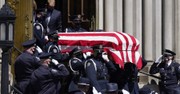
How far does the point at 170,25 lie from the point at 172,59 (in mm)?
1253

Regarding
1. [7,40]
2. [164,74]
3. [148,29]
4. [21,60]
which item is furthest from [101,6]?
[7,40]

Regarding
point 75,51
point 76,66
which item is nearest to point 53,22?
point 75,51

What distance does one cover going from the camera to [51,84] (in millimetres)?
12305

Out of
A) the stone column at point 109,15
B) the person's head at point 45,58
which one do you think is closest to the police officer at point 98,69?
the person's head at point 45,58

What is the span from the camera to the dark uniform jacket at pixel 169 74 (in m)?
16.0

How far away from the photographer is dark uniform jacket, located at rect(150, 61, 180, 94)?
1595cm

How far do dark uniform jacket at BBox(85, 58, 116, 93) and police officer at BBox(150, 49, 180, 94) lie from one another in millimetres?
2555

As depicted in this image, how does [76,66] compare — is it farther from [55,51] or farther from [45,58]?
[45,58]

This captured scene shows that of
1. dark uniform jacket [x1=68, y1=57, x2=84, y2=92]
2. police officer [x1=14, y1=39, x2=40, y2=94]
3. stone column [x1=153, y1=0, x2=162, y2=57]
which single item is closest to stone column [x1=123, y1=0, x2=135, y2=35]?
stone column [x1=153, y1=0, x2=162, y2=57]

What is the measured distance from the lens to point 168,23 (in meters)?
17.0

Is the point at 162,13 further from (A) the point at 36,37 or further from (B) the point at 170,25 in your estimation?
(A) the point at 36,37

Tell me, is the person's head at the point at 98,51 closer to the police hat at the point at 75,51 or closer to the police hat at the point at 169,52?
the police hat at the point at 75,51

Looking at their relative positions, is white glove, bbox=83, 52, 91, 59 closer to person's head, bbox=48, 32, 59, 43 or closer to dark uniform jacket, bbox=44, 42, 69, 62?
dark uniform jacket, bbox=44, 42, 69, 62

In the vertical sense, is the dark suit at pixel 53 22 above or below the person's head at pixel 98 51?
above
